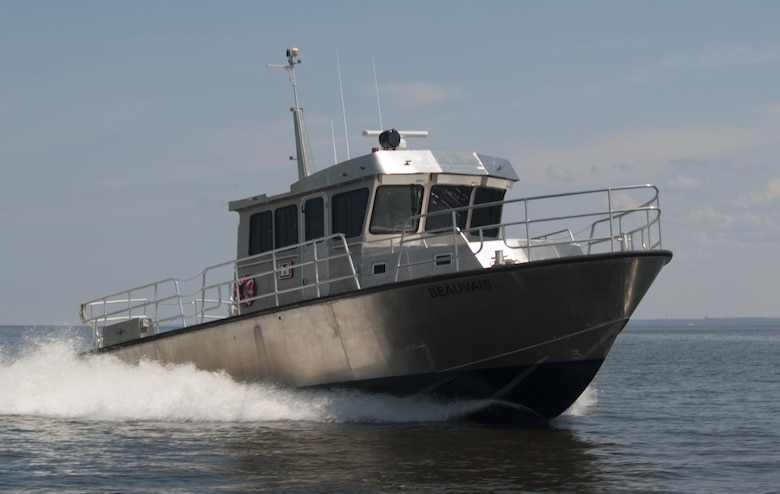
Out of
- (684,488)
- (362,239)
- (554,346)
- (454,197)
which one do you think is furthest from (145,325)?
(684,488)

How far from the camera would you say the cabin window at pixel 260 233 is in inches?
587

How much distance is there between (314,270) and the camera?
13883 millimetres

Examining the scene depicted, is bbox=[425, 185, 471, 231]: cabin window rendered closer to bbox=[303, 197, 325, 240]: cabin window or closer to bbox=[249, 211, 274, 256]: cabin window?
bbox=[303, 197, 325, 240]: cabin window

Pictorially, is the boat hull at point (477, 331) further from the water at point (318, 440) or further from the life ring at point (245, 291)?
the life ring at point (245, 291)

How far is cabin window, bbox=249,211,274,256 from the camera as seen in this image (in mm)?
14922

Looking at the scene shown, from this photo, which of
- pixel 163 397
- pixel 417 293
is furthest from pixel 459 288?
pixel 163 397

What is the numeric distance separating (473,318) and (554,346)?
1.03 m

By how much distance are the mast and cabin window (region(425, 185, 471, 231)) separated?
10.7 feet

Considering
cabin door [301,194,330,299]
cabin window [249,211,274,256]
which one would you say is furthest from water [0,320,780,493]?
cabin window [249,211,274,256]

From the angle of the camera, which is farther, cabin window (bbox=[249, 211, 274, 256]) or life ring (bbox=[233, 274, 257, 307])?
cabin window (bbox=[249, 211, 274, 256])

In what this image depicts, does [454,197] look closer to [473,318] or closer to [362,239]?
[362,239]

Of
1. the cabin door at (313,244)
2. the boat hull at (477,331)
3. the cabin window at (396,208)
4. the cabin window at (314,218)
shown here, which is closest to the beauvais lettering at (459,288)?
the boat hull at (477,331)

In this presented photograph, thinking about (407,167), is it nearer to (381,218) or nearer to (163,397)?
(381,218)

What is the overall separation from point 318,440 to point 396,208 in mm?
3235
